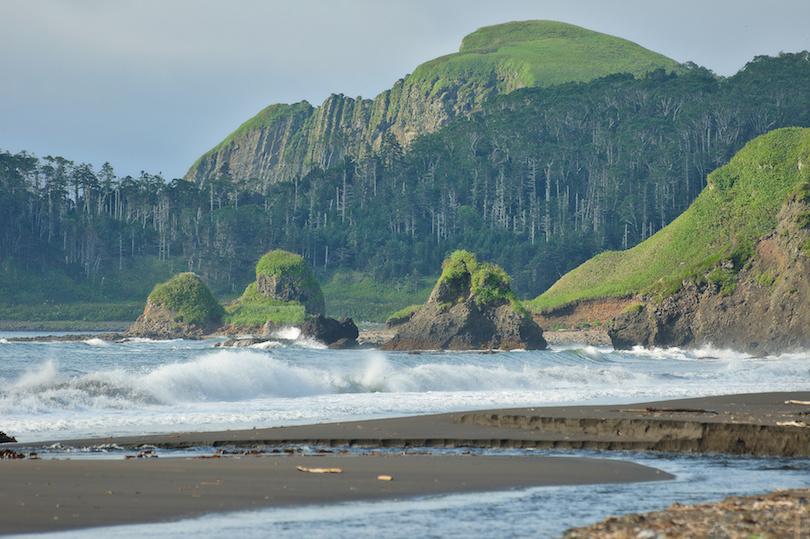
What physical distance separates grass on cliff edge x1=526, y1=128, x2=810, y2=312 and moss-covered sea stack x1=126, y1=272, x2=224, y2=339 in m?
34.7

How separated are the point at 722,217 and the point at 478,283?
37.7 metres

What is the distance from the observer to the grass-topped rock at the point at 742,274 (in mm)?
53062

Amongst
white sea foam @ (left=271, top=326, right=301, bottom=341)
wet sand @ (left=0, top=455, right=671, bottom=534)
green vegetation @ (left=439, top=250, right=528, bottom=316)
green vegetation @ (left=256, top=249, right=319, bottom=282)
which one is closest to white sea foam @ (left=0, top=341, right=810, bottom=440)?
wet sand @ (left=0, top=455, right=671, bottom=534)

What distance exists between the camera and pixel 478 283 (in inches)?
2301

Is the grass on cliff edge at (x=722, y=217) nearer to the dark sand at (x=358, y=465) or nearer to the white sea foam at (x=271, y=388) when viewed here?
the white sea foam at (x=271, y=388)

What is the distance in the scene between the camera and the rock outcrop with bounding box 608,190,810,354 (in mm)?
52062

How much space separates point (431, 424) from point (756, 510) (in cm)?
1004

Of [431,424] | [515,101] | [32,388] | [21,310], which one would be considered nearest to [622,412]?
[431,424]

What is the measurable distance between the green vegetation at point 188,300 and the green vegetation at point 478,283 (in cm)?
3280

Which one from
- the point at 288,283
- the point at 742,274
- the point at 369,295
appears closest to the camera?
the point at 742,274

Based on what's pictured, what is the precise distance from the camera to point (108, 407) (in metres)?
20.5

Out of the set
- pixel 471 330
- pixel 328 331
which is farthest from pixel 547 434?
pixel 328 331

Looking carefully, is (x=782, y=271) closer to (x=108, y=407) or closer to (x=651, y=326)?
(x=651, y=326)

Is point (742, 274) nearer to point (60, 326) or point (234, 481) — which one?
point (234, 481)
